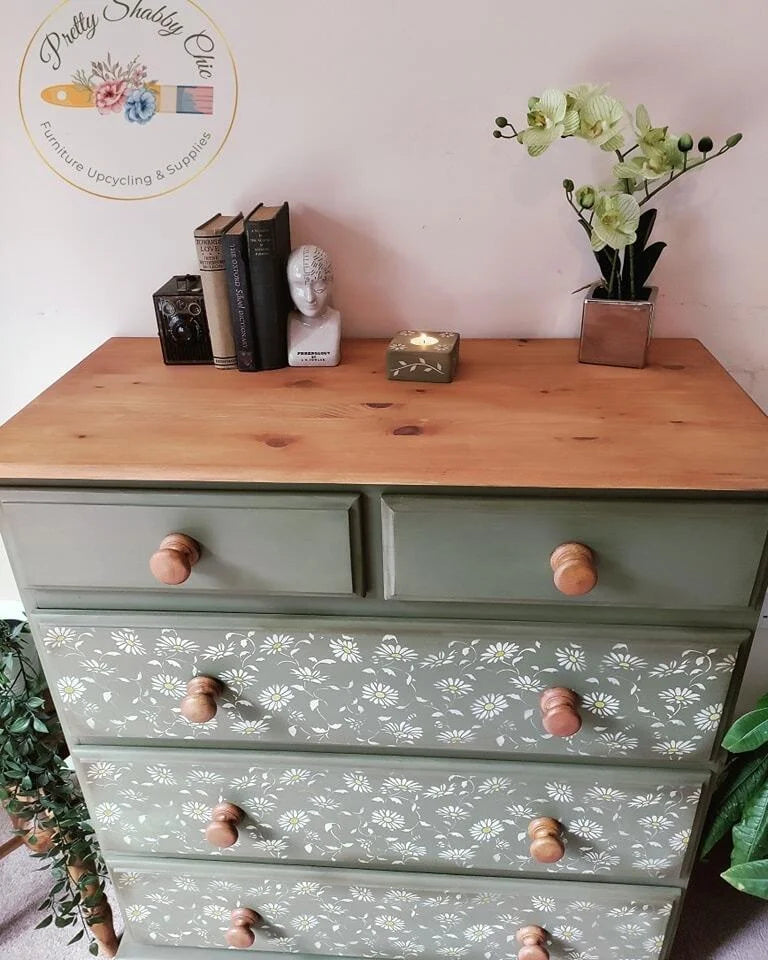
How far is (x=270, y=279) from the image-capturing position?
108 centimetres

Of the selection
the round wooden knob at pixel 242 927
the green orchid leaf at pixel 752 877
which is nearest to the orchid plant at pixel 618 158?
the green orchid leaf at pixel 752 877

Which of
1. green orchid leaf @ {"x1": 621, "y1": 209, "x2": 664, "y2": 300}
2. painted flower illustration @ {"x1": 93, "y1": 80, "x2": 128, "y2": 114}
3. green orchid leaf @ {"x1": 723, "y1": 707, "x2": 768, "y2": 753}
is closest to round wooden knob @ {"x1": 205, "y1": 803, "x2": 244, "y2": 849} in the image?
green orchid leaf @ {"x1": 723, "y1": 707, "x2": 768, "y2": 753}

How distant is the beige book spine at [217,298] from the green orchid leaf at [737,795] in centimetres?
107

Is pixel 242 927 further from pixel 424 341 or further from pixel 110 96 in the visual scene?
pixel 110 96

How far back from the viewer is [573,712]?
37.5 inches

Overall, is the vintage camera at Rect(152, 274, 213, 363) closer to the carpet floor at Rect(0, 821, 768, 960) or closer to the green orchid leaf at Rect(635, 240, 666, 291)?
the green orchid leaf at Rect(635, 240, 666, 291)

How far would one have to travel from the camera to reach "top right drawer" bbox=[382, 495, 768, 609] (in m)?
0.85

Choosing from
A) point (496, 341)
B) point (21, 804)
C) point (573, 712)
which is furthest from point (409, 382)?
point (21, 804)

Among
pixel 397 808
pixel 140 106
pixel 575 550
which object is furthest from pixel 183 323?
pixel 397 808

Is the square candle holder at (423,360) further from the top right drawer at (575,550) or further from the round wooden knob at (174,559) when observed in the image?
the round wooden knob at (174,559)

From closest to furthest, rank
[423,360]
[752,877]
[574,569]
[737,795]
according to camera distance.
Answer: [574,569], [423,360], [752,877], [737,795]

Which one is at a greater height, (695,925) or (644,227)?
(644,227)

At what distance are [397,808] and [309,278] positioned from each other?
791 millimetres

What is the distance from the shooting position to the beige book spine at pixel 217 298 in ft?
3.52
